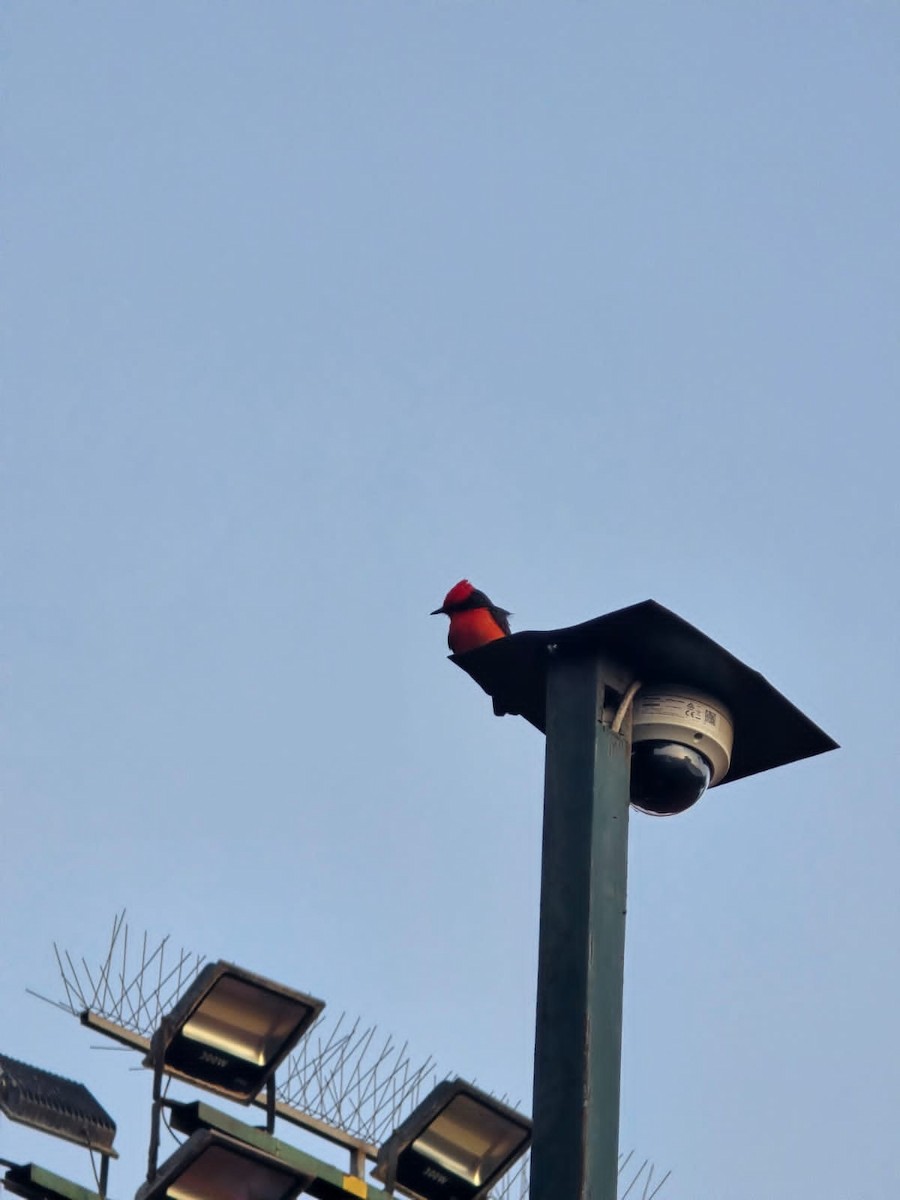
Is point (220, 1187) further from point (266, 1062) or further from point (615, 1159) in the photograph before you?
point (615, 1159)

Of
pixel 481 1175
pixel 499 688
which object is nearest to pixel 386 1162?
pixel 481 1175

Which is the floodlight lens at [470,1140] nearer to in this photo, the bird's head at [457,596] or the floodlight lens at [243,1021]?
the floodlight lens at [243,1021]

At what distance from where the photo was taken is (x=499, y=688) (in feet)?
19.5

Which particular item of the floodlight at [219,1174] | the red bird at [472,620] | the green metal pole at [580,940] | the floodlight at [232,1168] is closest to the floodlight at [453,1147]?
the floodlight at [232,1168]

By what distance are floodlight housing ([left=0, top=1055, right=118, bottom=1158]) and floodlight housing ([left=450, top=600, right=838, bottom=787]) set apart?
2123mm

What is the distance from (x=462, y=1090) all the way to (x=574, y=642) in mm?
2056

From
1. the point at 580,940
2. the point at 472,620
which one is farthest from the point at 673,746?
the point at 472,620

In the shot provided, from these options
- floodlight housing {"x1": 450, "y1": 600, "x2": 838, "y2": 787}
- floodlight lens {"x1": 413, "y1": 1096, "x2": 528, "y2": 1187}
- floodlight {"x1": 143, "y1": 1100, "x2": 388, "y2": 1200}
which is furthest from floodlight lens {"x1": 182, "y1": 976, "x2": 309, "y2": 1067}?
floodlight housing {"x1": 450, "y1": 600, "x2": 838, "y2": 787}

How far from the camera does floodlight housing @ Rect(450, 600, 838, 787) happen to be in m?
5.53

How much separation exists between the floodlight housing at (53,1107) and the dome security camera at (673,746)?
237 centimetres

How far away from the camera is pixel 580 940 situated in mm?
5121

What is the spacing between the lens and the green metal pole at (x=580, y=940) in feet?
16.0

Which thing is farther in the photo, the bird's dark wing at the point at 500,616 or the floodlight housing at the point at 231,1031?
the bird's dark wing at the point at 500,616

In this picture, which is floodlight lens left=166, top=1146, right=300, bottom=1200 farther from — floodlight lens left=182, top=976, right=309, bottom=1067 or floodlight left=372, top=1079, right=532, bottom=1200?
floodlight left=372, top=1079, right=532, bottom=1200
